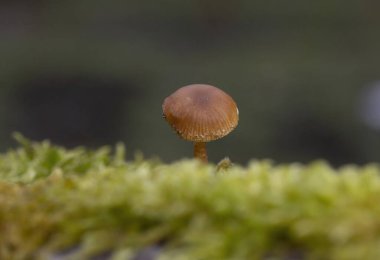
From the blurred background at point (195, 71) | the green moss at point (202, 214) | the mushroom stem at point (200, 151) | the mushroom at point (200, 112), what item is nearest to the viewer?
the green moss at point (202, 214)

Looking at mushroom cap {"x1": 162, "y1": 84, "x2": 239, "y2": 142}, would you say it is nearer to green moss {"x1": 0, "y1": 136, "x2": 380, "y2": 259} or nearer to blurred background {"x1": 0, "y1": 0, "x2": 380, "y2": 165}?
green moss {"x1": 0, "y1": 136, "x2": 380, "y2": 259}

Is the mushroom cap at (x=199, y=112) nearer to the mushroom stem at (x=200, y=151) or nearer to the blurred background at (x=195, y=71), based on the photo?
the mushroom stem at (x=200, y=151)

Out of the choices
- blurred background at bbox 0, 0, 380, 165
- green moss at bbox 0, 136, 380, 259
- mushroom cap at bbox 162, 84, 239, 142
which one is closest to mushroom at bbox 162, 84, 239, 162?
mushroom cap at bbox 162, 84, 239, 142

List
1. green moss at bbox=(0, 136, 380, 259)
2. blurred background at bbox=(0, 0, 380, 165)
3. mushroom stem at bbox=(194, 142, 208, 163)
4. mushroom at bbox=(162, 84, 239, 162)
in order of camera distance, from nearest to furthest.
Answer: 1. green moss at bbox=(0, 136, 380, 259)
2. mushroom at bbox=(162, 84, 239, 162)
3. mushroom stem at bbox=(194, 142, 208, 163)
4. blurred background at bbox=(0, 0, 380, 165)

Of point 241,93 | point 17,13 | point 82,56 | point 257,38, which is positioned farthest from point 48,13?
point 241,93

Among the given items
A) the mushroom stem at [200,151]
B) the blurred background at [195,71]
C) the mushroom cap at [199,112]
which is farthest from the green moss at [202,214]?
the blurred background at [195,71]

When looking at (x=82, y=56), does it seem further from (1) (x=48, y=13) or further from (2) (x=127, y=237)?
(2) (x=127, y=237)

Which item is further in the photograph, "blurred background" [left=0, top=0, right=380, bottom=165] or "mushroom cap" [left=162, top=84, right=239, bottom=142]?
"blurred background" [left=0, top=0, right=380, bottom=165]

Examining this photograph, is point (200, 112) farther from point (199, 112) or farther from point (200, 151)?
point (200, 151)
